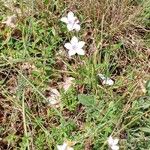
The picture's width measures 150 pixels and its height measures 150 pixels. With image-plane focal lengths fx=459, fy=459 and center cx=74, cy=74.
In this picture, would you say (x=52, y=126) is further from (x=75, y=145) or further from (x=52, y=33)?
(x=52, y=33)

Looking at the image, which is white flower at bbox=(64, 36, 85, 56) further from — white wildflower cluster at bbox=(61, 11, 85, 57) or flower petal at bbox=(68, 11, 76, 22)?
flower petal at bbox=(68, 11, 76, 22)

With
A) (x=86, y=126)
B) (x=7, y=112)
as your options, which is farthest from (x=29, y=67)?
(x=86, y=126)

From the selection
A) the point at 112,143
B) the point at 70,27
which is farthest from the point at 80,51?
the point at 112,143

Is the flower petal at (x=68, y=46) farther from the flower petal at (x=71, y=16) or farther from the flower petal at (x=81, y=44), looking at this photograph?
the flower petal at (x=71, y=16)

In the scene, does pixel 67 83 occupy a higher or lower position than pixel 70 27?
lower

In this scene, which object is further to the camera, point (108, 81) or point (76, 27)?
point (76, 27)

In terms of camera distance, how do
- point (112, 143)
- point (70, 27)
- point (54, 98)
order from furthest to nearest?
point (70, 27)
point (54, 98)
point (112, 143)

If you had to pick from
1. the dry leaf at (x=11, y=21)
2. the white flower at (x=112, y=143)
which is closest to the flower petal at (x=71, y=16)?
the dry leaf at (x=11, y=21)

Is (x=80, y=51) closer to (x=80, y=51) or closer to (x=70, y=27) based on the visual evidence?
(x=80, y=51)
